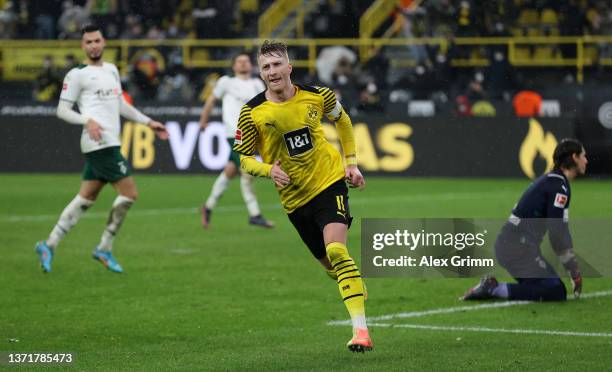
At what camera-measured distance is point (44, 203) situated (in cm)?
2125

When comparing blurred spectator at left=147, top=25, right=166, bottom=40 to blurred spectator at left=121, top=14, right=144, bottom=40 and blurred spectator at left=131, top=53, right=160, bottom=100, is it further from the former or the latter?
blurred spectator at left=131, top=53, right=160, bottom=100

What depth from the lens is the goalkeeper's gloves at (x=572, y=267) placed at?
11.0m

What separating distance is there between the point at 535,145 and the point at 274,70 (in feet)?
58.0

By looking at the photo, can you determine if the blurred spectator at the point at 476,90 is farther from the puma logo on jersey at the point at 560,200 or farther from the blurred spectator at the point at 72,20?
the puma logo on jersey at the point at 560,200

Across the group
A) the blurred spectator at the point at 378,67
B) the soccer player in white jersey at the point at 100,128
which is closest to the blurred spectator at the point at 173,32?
the blurred spectator at the point at 378,67

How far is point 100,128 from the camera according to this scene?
12.6 m

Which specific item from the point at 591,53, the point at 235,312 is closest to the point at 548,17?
the point at 591,53

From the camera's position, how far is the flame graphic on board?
2553 centimetres

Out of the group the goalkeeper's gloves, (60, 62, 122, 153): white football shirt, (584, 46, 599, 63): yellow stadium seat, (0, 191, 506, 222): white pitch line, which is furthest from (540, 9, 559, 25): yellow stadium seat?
the goalkeeper's gloves

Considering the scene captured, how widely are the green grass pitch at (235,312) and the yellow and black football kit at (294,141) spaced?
1.16m

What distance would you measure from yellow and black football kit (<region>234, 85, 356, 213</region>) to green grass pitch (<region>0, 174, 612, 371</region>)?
3.79ft

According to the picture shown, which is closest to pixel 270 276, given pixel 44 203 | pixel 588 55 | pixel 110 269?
pixel 110 269

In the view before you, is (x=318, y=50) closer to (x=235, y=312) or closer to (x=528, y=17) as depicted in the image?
(x=528, y=17)

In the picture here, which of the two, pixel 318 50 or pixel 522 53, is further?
pixel 318 50
